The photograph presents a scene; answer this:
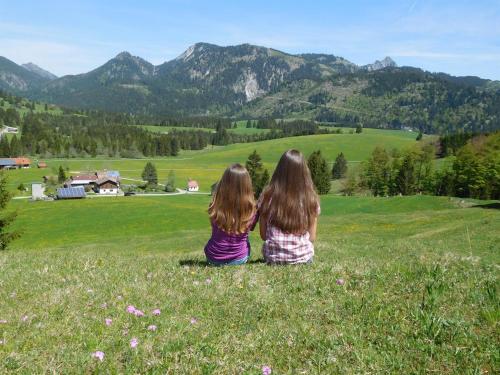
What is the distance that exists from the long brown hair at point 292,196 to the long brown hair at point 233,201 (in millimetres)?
528

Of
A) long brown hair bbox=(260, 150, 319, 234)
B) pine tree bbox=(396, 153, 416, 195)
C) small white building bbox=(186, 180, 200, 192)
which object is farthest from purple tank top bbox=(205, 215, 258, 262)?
small white building bbox=(186, 180, 200, 192)

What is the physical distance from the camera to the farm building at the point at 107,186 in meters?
146

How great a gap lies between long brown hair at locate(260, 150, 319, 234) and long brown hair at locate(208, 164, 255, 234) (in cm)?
53

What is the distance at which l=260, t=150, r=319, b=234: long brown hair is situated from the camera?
9.98m

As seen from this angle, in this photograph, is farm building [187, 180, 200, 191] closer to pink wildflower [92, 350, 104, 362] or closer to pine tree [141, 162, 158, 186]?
pine tree [141, 162, 158, 186]

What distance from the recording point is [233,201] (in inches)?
412

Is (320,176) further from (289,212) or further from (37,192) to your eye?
(289,212)

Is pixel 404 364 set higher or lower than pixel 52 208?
higher

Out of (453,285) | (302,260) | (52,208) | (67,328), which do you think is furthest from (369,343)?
(52,208)

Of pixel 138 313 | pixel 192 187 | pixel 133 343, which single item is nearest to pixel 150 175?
pixel 192 187

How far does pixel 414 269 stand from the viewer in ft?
27.6

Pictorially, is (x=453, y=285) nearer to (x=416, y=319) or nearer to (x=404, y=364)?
(x=416, y=319)

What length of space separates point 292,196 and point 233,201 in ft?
4.82

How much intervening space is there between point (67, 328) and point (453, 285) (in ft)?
20.1
